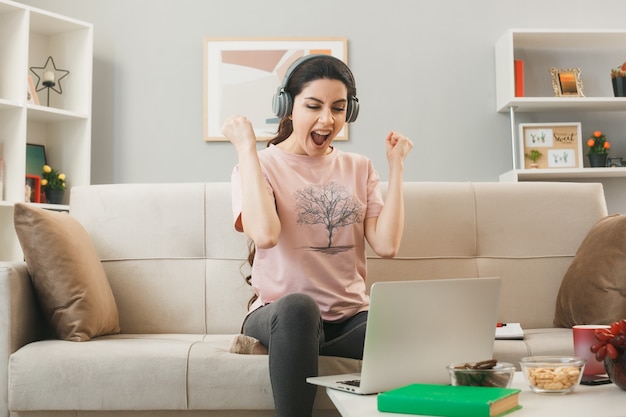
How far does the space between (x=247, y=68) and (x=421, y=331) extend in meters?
2.79

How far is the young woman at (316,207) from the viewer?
183cm

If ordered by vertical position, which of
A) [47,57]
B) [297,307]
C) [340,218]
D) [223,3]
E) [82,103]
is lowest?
[297,307]

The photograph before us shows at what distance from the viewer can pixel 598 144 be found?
3787 mm

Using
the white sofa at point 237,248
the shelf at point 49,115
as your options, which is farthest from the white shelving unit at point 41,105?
the white sofa at point 237,248

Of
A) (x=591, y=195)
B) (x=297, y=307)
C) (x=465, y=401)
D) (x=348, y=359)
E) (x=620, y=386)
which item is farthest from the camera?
(x=591, y=195)

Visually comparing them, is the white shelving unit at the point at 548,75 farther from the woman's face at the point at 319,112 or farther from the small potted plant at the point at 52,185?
the small potted plant at the point at 52,185

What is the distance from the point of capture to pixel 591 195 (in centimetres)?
249

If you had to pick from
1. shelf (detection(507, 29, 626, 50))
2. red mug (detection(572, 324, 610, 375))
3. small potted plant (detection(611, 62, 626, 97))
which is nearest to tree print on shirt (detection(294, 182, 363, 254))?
red mug (detection(572, 324, 610, 375))

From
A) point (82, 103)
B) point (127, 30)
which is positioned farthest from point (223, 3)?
point (82, 103)

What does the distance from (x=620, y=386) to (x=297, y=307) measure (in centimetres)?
62

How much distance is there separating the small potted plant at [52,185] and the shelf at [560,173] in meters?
2.17

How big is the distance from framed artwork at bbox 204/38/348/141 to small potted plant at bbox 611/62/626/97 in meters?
1.34

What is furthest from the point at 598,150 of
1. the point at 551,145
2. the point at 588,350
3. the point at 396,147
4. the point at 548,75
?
the point at 588,350

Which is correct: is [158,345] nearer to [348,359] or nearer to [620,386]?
[348,359]
